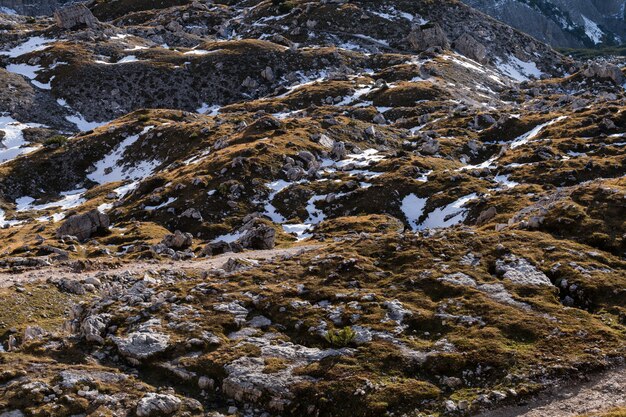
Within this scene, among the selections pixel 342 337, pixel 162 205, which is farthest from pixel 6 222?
pixel 342 337

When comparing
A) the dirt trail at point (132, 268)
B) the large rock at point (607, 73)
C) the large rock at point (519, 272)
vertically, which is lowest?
the large rock at point (607, 73)

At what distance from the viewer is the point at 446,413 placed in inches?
829

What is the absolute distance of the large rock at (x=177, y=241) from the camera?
180 feet

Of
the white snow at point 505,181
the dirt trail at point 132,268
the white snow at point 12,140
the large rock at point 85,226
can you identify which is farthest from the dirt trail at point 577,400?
the white snow at point 12,140

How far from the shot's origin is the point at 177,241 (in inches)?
2163

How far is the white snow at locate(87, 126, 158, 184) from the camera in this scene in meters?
91.8

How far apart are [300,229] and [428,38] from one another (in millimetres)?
122642

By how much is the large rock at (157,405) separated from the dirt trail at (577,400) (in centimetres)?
1175

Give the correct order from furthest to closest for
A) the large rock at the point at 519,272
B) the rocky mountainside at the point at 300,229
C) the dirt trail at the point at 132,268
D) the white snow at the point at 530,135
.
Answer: the white snow at the point at 530,135
the dirt trail at the point at 132,268
the large rock at the point at 519,272
the rocky mountainside at the point at 300,229

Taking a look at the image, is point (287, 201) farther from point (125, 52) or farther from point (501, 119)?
point (125, 52)

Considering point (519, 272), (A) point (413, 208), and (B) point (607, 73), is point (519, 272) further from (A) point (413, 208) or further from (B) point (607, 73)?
(B) point (607, 73)

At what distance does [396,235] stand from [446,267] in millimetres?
6071

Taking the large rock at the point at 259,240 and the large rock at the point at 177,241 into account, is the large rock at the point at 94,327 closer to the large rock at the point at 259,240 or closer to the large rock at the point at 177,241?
the large rock at the point at 259,240

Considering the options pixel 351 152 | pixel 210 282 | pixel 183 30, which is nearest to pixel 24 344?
pixel 210 282
